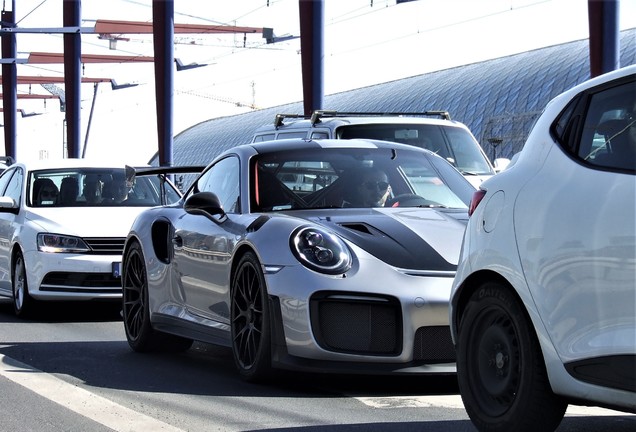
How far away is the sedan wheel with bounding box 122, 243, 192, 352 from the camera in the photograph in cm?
937

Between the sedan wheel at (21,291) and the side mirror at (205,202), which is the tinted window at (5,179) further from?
the side mirror at (205,202)

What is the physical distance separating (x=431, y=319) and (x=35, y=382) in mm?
2389

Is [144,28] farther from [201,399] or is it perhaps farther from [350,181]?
[201,399]

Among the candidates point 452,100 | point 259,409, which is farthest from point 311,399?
point 452,100

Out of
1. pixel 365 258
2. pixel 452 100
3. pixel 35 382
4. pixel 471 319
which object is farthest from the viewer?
pixel 452 100

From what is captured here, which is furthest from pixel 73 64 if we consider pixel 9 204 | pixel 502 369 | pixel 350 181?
pixel 502 369

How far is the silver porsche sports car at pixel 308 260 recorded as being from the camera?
6.93 metres

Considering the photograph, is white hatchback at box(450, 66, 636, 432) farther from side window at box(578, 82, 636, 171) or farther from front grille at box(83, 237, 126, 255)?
front grille at box(83, 237, 126, 255)

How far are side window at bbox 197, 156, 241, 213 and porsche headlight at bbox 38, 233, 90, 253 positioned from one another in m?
3.12

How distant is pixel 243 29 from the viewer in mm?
71938

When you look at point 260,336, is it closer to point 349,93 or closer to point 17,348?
point 17,348

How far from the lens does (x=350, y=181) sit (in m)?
8.41

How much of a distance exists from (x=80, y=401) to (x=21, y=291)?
19.2 ft

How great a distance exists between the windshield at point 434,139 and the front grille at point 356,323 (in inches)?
304
